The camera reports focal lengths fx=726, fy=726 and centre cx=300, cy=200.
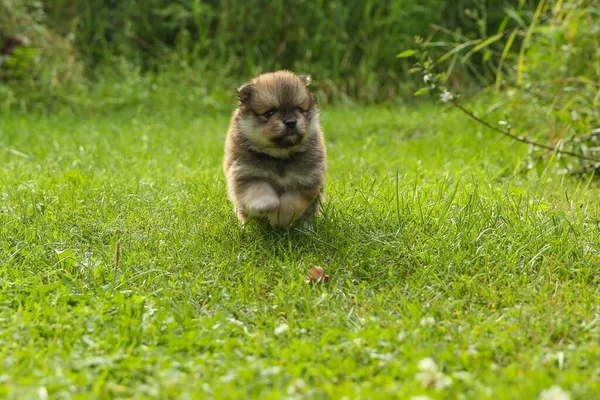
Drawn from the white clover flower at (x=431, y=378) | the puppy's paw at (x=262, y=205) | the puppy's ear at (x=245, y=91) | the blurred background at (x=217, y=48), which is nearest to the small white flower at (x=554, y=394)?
the white clover flower at (x=431, y=378)

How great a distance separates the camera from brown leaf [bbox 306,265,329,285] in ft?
11.8

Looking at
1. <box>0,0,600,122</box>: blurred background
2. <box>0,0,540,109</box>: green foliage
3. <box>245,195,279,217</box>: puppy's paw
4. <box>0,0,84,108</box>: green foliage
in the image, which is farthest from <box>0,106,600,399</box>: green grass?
<box>0,0,540,109</box>: green foliage

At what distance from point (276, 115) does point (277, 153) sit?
22cm

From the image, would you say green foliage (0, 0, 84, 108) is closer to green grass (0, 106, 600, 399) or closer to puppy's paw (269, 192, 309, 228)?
green grass (0, 106, 600, 399)

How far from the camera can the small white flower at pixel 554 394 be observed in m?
2.13

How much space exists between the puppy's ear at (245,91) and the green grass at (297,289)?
0.74 m

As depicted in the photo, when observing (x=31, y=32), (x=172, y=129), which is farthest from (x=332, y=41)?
(x=31, y=32)

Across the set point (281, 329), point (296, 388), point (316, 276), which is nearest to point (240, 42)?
point (316, 276)

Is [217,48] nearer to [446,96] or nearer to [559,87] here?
[559,87]

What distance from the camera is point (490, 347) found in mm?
2789

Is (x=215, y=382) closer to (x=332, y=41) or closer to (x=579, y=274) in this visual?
(x=579, y=274)

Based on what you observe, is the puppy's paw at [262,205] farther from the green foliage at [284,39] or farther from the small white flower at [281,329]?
the green foliage at [284,39]

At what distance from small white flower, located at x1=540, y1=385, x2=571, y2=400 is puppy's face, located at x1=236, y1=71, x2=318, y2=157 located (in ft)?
7.38

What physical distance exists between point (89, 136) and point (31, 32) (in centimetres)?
310
